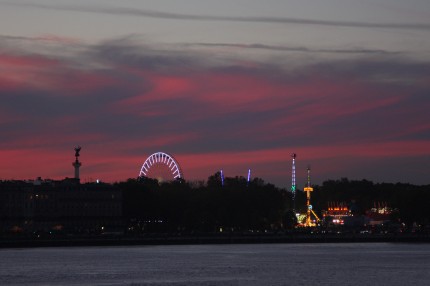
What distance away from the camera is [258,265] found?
14850cm

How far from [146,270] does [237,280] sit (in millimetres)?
21679

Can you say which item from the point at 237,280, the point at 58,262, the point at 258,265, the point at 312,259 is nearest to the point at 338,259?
the point at 312,259

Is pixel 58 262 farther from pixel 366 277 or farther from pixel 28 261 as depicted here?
pixel 366 277

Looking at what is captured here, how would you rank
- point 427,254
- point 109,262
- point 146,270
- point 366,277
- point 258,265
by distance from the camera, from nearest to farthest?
1. point 366,277
2. point 146,270
3. point 258,265
4. point 109,262
5. point 427,254

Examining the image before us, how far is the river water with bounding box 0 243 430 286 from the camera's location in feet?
391

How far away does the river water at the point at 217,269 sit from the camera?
391 ft

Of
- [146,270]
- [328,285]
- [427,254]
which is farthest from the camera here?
[427,254]

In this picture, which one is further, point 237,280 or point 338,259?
point 338,259

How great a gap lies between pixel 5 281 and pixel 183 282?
16130 millimetres

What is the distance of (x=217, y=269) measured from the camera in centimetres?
13925

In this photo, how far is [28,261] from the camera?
541ft

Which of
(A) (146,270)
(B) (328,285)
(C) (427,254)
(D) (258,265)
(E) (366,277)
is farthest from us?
(C) (427,254)

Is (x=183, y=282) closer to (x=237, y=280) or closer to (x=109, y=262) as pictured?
(x=237, y=280)

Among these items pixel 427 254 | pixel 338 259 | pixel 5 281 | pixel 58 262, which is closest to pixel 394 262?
pixel 338 259
